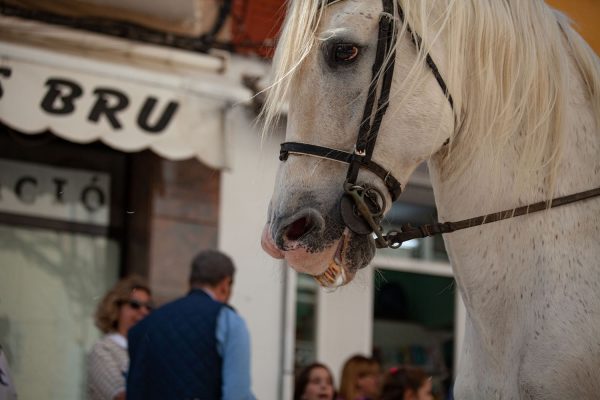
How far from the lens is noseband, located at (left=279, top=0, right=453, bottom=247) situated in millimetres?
3818

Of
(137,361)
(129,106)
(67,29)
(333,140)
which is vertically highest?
(67,29)

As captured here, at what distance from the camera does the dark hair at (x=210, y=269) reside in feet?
21.5

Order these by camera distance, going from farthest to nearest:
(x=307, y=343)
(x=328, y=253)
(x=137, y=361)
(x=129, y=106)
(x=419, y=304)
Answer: (x=419, y=304), (x=307, y=343), (x=129, y=106), (x=137, y=361), (x=328, y=253)

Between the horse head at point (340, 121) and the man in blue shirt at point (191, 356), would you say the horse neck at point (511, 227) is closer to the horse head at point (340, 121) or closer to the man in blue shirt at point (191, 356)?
the horse head at point (340, 121)

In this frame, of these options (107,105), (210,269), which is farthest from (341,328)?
(210,269)

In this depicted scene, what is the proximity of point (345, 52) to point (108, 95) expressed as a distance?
206 inches

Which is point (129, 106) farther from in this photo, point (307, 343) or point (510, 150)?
point (510, 150)

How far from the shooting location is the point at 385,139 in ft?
12.8

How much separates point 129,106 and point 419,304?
401 cm

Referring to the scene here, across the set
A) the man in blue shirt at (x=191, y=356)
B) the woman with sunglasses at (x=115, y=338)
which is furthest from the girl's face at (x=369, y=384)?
the man in blue shirt at (x=191, y=356)

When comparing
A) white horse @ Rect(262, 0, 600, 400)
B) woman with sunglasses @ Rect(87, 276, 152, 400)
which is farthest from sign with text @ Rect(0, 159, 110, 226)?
white horse @ Rect(262, 0, 600, 400)

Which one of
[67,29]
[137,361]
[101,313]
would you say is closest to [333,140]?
[137,361]

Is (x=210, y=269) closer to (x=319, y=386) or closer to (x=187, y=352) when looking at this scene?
(x=187, y=352)

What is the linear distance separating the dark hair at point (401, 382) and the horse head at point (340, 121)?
3803 mm
